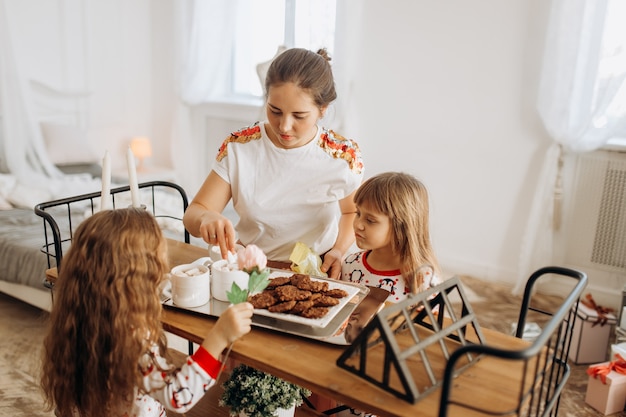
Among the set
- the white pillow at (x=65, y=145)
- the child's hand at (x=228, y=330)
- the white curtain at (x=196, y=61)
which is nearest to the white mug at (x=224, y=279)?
the child's hand at (x=228, y=330)

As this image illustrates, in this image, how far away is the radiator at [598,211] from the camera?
3.45 metres

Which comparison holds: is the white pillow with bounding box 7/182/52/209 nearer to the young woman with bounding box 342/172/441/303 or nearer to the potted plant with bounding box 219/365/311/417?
the potted plant with bounding box 219/365/311/417

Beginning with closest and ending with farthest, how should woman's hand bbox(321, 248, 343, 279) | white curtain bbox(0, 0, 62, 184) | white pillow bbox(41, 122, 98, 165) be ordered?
woman's hand bbox(321, 248, 343, 279)
white curtain bbox(0, 0, 62, 184)
white pillow bbox(41, 122, 98, 165)

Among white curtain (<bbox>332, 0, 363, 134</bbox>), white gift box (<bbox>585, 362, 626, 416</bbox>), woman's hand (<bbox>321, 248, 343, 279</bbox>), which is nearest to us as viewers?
woman's hand (<bbox>321, 248, 343, 279</bbox>)

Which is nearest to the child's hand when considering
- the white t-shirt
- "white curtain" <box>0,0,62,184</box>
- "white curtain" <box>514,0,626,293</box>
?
the white t-shirt

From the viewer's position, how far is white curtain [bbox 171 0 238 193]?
15.9ft

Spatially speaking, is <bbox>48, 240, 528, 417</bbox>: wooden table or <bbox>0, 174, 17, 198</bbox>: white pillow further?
<bbox>0, 174, 17, 198</bbox>: white pillow

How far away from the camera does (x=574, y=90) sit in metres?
3.41

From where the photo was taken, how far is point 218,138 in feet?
16.9

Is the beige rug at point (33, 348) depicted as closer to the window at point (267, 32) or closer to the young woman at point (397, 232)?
the young woman at point (397, 232)

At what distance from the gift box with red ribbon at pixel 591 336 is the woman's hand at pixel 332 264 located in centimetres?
168

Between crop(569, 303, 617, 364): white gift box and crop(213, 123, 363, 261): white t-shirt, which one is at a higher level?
crop(213, 123, 363, 261): white t-shirt

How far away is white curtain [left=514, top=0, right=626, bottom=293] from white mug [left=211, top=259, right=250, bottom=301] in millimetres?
2760

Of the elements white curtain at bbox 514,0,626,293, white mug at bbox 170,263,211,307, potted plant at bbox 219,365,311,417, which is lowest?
potted plant at bbox 219,365,311,417
